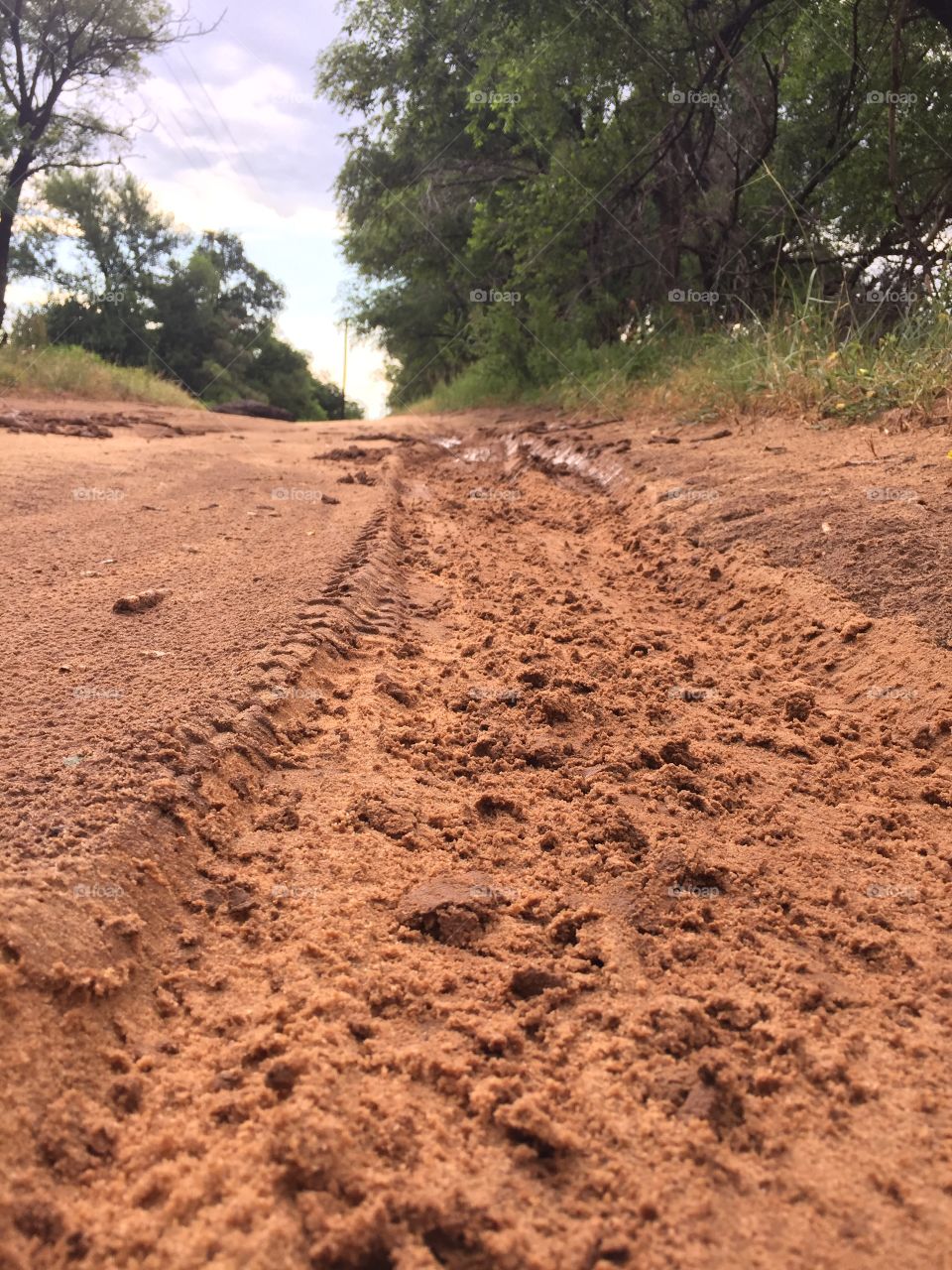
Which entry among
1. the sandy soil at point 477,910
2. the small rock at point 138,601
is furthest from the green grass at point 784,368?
the small rock at point 138,601

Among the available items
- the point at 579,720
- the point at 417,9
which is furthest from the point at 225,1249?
the point at 417,9

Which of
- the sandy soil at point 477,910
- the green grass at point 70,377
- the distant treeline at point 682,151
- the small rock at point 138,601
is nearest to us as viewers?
the sandy soil at point 477,910

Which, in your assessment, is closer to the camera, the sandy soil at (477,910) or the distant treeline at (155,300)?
the sandy soil at (477,910)

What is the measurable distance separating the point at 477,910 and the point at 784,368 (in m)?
5.60

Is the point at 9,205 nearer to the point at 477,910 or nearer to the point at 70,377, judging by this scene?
the point at 70,377

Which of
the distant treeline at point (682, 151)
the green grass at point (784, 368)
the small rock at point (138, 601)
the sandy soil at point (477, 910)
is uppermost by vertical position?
the distant treeline at point (682, 151)

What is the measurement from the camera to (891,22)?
8234mm

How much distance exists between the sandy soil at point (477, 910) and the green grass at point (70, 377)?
9826 mm

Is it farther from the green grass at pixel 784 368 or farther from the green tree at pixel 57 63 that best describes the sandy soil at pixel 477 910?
the green tree at pixel 57 63

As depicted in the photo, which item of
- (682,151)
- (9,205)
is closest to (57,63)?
(9,205)

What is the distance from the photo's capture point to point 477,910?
1804 millimetres

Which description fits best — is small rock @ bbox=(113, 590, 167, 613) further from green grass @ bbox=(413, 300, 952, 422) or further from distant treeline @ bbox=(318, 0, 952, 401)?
distant treeline @ bbox=(318, 0, 952, 401)

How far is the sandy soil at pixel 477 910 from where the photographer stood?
120 cm

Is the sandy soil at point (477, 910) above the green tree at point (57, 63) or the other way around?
the other way around
